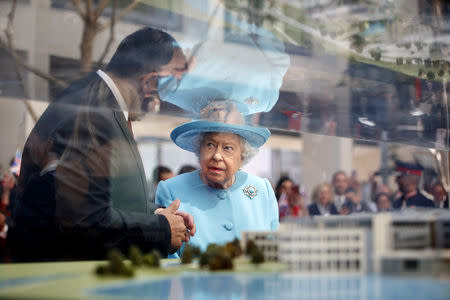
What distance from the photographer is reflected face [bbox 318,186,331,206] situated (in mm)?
2032

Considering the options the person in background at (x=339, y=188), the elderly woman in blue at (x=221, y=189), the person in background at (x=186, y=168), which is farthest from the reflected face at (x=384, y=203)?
the person in background at (x=186, y=168)

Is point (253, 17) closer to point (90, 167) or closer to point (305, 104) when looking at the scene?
point (305, 104)

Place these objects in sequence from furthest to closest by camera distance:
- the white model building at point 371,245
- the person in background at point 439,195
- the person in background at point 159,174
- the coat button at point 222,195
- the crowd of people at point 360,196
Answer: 1. the person in background at point 159,174
2. the coat button at point 222,195
3. the person in background at point 439,195
4. the crowd of people at point 360,196
5. the white model building at point 371,245

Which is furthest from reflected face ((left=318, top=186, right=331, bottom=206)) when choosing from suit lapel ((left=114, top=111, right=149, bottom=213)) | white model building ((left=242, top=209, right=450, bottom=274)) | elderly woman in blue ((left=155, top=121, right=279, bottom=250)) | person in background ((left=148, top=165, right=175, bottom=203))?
person in background ((left=148, top=165, right=175, bottom=203))

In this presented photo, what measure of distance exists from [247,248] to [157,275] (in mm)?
272

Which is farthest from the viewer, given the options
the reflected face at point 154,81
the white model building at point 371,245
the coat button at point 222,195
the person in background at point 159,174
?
the person in background at point 159,174

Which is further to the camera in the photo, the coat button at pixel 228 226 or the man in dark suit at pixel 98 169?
the coat button at pixel 228 226

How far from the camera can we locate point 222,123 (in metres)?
2.26

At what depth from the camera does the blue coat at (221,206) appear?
2312 mm

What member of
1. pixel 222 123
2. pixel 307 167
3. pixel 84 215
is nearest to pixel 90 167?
pixel 84 215

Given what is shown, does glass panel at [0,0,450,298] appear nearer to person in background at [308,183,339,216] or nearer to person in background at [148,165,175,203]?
person in background at [308,183,339,216]

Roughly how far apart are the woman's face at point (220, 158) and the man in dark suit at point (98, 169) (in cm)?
34

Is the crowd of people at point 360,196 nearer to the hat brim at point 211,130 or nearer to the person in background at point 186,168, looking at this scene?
the hat brim at point 211,130

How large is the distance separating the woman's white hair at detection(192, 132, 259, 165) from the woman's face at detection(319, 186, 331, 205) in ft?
1.29
